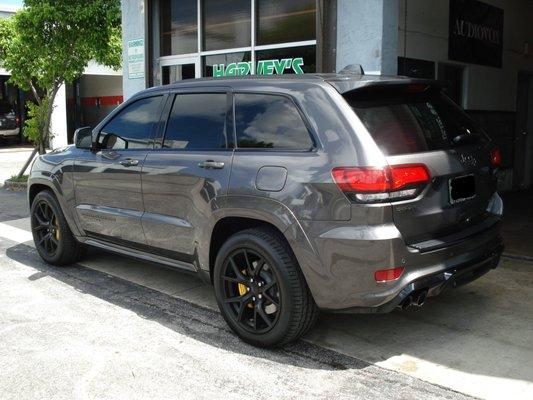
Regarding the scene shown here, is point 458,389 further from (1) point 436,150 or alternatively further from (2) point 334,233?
(1) point 436,150

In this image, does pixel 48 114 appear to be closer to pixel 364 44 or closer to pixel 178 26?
pixel 178 26

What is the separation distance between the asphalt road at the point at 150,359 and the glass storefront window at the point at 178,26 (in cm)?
A: 579

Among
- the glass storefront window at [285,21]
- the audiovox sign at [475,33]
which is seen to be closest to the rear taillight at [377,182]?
the glass storefront window at [285,21]

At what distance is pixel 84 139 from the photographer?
5527 millimetres

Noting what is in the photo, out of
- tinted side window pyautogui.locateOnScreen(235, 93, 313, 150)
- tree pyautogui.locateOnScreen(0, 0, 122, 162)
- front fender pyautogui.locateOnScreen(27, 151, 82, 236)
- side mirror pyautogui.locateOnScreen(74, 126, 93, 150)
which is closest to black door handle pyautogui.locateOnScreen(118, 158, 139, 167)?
side mirror pyautogui.locateOnScreen(74, 126, 93, 150)

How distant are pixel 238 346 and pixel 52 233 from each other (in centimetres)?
293

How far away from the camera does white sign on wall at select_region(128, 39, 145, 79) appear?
33.7 ft

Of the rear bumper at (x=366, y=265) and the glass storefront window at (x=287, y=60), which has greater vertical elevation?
the glass storefront window at (x=287, y=60)

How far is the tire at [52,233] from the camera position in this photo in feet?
19.3

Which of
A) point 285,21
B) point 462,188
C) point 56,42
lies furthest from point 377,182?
point 56,42

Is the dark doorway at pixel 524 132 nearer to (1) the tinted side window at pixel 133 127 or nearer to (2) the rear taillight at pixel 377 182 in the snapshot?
(1) the tinted side window at pixel 133 127

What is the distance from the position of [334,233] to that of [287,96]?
1027 mm

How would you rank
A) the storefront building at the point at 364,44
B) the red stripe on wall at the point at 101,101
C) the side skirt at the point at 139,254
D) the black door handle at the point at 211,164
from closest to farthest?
the black door handle at the point at 211,164 → the side skirt at the point at 139,254 → the storefront building at the point at 364,44 → the red stripe on wall at the point at 101,101

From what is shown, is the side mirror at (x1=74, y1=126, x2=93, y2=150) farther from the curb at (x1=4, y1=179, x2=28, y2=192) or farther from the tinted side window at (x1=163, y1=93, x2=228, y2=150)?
the curb at (x1=4, y1=179, x2=28, y2=192)
